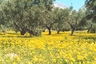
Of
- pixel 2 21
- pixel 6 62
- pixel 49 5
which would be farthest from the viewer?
pixel 2 21

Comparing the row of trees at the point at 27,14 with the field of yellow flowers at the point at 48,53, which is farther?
the row of trees at the point at 27,14

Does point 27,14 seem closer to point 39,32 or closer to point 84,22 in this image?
point 39,32

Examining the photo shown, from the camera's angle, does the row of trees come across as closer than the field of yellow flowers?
No

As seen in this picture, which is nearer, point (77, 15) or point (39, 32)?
point (39, 32)

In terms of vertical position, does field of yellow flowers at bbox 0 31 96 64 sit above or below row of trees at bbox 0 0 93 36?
below

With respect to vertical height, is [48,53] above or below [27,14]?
below

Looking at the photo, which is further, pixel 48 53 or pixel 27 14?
pixel 27 14

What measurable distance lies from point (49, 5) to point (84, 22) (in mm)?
19536

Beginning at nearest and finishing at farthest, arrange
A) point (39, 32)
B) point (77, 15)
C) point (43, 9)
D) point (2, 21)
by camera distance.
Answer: point (39, 32) < point (43, 9) < point (2, 21) < point (77, 15)

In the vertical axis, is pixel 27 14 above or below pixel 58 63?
above

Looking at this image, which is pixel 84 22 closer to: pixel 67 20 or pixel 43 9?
pixel 67 20

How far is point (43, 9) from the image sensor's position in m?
53.3

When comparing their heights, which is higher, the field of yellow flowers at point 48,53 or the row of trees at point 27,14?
the row of trees at point 27,14

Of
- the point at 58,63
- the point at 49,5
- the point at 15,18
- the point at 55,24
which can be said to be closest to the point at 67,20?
the point at 55,24
